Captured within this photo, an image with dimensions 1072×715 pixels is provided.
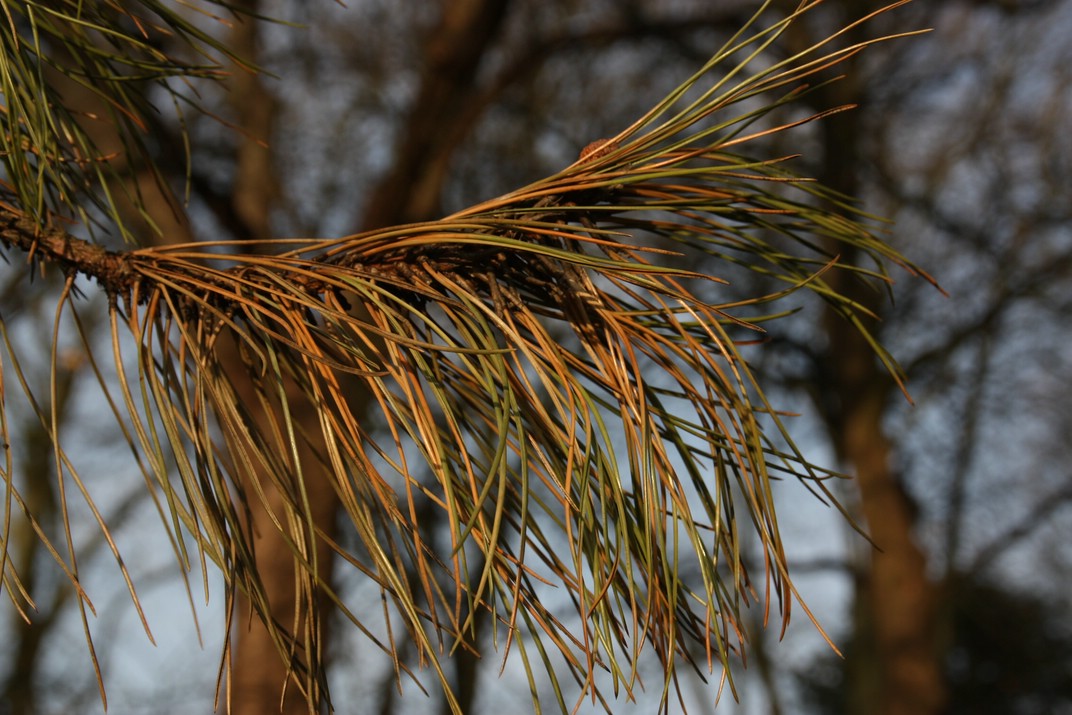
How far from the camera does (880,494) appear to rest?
3.15 meters

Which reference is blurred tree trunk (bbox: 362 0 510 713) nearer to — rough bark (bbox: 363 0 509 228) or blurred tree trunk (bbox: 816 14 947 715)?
rough bark (bbox: 363 0 509 228)

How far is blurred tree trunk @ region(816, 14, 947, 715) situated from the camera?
9.80ft

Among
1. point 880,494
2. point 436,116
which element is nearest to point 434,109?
point 436,116

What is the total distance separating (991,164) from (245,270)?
345 cm

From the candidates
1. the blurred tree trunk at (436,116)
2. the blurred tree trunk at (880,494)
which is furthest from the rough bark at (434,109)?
the blurred tree trunk at (880,494)

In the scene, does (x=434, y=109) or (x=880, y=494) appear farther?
(x=880, y=494)

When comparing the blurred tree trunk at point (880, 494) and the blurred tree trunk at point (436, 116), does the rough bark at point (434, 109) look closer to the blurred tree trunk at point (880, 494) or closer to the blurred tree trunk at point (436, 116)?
the blurred tree trunk at point (436, 116)

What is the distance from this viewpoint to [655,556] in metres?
0.47

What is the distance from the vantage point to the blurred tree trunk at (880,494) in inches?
118

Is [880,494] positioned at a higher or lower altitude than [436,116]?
lower

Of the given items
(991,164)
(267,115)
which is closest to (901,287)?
(991,164)

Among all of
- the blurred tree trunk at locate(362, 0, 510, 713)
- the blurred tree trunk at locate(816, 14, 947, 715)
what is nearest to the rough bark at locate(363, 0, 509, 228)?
the blurred tree trunk at locate(362, 0, 510, 713)

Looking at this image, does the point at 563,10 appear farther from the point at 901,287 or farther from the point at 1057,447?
the point at 1057,447

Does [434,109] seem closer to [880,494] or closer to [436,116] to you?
[436,116]
